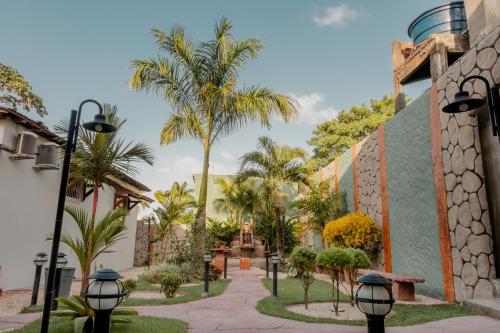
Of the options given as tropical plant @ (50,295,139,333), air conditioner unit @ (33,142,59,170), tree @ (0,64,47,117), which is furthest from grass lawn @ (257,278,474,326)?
tree @ (0,64,47,117)

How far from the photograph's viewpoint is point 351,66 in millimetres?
13016

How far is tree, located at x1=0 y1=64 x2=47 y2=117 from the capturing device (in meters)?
14.7

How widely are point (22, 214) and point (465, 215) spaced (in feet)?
32.5

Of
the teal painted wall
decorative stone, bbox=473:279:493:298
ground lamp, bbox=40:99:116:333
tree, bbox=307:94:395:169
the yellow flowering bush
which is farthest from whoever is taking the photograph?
tree, bbox=307:94:395:169

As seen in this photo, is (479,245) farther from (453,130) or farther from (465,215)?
(453,130)

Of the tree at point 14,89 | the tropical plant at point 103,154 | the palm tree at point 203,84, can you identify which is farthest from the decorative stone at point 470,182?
the tree at point 14,89

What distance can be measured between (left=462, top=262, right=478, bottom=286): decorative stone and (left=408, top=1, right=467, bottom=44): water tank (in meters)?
8.58

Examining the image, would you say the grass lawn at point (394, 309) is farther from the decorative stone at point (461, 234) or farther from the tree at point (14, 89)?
the tree at point (14, 89)

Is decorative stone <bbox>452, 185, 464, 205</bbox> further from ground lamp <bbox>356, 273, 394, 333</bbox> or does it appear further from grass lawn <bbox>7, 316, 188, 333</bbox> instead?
grass lawn <bbox>7, 316, 188, 333</bbox>

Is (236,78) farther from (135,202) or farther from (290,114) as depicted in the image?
(135,202)

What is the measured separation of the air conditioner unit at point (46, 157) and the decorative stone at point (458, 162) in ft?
30.6

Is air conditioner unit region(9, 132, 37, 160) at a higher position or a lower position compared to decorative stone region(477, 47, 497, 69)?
lower

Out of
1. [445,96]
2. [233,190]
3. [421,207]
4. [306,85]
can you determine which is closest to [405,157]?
[421,207]

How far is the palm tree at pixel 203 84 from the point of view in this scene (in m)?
11.5
